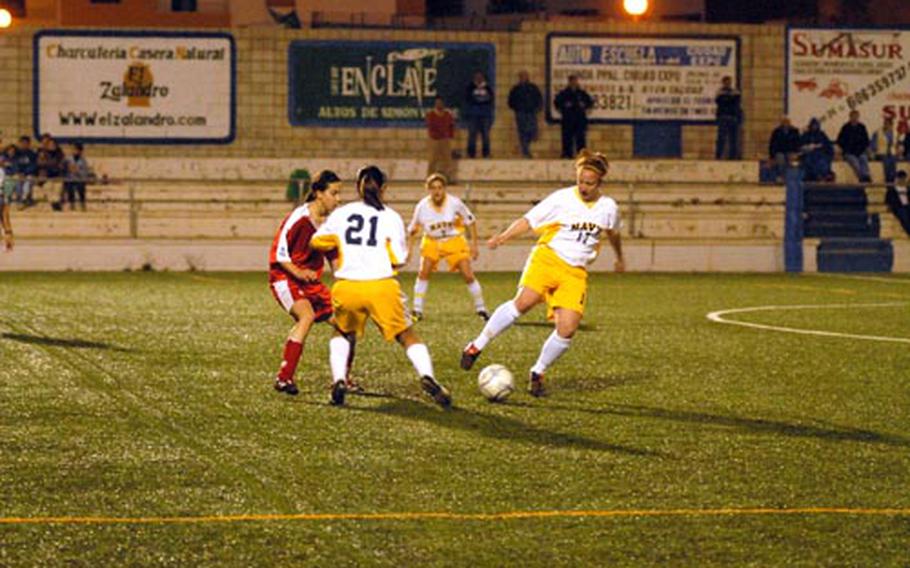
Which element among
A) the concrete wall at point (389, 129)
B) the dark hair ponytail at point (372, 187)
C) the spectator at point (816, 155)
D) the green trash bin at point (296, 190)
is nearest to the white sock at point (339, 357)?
the dark hair ponytail at point (372, 187)

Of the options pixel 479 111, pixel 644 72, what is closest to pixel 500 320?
pixel 479 111

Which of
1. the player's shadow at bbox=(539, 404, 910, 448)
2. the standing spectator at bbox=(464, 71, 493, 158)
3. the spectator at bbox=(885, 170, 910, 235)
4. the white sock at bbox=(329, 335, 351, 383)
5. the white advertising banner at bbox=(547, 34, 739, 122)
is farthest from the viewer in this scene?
the white advertising banner at bbox=(547, 34, 739, 122)

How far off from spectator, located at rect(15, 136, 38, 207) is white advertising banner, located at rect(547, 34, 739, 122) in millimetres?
11163

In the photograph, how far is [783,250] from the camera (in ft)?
102

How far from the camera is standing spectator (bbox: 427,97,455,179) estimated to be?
111ft

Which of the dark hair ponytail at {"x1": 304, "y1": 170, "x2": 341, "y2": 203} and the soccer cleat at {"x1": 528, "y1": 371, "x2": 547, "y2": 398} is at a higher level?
the dark hair ponytail at {"x1": 304, "y1": 170, "x2": 341, "y2": 203}

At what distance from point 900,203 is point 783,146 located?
2.61 metres

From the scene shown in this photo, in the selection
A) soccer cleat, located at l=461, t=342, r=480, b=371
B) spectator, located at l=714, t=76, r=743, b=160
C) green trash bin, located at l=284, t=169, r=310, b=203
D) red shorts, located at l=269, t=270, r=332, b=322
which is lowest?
soccer cleat, located at l=461, t=342, r=480, b=371

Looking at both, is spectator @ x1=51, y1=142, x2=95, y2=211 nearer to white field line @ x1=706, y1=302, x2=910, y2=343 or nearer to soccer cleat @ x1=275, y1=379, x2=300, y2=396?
white field line @ x1=706, y1=302, x2=910, y2=343

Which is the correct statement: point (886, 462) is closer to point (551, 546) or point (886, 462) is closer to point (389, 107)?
point (551, 546)

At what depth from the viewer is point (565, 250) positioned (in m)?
12.5

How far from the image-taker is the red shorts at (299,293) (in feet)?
41.3

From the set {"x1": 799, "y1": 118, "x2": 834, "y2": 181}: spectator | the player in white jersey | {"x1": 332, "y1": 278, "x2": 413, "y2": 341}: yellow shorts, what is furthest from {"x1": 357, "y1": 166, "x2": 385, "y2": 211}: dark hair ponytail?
{"x1": 799, "y1": 118, "x2": 834, "y2": 181}: spectator

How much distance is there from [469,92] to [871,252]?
27.7 feet
